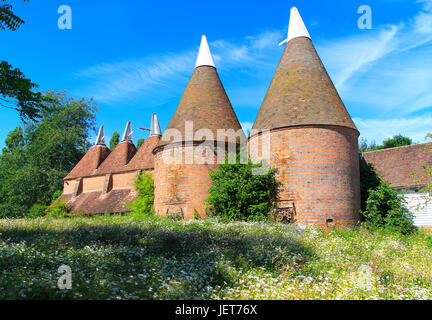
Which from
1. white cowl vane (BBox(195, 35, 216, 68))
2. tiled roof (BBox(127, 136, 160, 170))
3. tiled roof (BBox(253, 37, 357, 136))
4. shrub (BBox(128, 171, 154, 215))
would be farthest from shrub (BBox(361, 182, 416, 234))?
tiled roof (BBox(127, 136, 160, 170))

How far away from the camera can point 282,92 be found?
1452 centimetres

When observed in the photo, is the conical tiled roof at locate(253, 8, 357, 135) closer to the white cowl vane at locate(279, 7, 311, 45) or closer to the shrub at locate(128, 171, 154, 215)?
the white cowl vane at locate(279, 7, 311, 45)

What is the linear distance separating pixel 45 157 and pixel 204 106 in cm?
2122

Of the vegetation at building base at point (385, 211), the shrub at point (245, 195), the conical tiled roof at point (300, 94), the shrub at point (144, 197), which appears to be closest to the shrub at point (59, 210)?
the shrub at point (144, 197)

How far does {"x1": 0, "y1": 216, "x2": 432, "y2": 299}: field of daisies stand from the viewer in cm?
540

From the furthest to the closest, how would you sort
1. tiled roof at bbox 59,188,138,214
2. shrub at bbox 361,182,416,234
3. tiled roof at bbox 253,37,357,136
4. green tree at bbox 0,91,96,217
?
green tree at bbox 0,91,96,217 < tiled roof at bbox 59,188,138,214 < shrub at bbox 361,182,416,234 < tiled roof at bbox 253,37,357,136

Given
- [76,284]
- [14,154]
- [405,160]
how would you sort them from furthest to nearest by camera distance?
[14,154]
[405,160]
[76,284]

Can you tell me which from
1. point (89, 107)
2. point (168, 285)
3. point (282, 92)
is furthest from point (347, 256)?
point (89, 107)

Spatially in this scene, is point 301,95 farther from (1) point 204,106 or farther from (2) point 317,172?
(1) point 204,106

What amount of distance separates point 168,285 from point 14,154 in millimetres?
33827

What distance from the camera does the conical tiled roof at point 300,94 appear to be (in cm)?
1358

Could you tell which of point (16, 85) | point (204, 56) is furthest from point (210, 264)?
point (204, 56)

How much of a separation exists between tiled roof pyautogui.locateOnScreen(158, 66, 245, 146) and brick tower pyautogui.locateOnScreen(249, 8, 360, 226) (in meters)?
1.83
